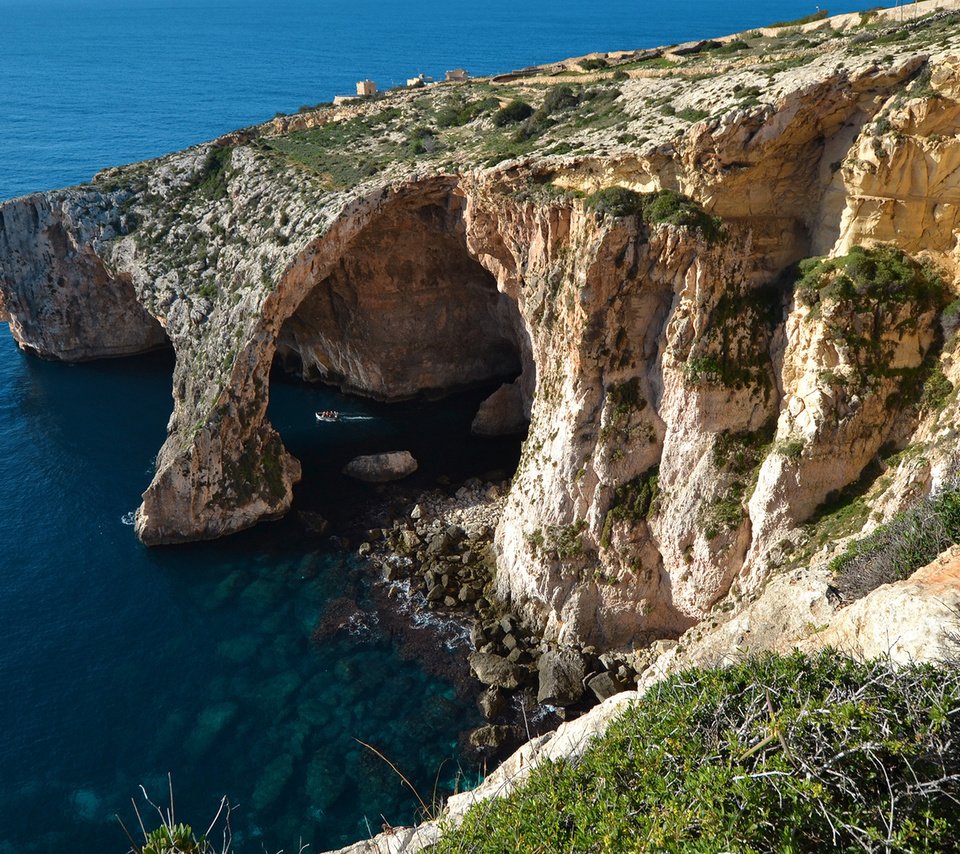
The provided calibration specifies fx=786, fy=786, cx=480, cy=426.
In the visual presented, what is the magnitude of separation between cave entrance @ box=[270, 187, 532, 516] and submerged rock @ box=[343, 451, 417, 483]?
72cm

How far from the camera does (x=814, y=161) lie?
30234mm

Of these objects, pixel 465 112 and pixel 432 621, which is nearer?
pixel 432 621

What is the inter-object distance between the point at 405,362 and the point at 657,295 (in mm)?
28631

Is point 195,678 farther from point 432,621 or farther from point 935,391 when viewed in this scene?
point 935,391

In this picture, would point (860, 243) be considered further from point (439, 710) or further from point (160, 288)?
point (160, 288)

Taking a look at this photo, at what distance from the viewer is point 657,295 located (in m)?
33.0

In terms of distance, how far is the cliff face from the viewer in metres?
28.3

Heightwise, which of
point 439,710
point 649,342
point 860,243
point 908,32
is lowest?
point 439,710

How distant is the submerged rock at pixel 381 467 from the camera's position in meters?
49.1

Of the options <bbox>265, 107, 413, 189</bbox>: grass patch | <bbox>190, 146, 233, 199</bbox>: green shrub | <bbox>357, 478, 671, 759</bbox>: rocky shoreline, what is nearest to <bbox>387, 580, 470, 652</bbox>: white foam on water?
<bbox>357, 478, 671, 759</bbox>: rocky shoreline

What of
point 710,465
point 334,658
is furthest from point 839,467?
point 334,658

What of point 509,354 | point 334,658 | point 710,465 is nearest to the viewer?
point 710,465

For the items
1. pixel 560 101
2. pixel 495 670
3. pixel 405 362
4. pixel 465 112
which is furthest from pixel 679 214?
pixel 405 362

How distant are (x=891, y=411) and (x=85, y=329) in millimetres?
60598
